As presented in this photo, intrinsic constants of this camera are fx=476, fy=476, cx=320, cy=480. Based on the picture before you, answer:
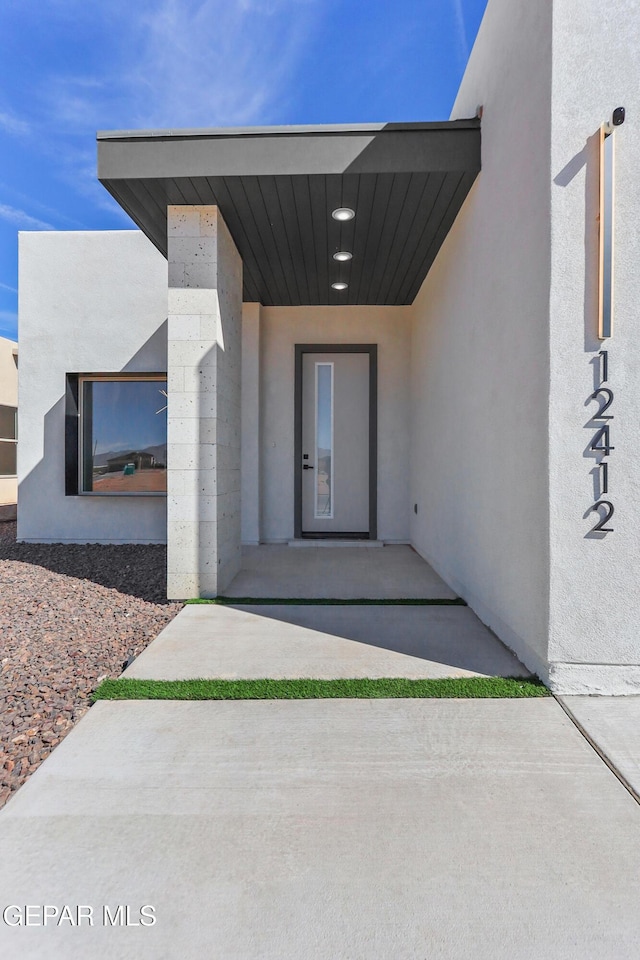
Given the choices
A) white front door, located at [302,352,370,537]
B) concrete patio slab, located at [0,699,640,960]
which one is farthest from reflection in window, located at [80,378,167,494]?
concrete patio slab, located at [0,699,640,960]

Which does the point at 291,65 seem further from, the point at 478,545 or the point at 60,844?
the point at 60,844

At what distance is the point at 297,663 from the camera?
2.69 meters

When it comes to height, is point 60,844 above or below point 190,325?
below

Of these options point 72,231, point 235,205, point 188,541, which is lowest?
point 188,541

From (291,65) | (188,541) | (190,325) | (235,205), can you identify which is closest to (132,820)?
(188,541)

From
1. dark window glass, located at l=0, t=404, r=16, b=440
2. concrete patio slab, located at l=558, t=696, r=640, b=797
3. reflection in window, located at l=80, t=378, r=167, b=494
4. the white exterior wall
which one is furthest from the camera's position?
dark window glass, located at l=0, t=404, r=16, b=440

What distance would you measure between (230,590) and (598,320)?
337 cm

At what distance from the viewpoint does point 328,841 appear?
4.75ft

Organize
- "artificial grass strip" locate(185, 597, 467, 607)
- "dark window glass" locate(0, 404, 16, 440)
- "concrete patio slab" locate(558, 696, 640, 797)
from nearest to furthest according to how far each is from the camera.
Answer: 1. "concrete patio slab" locate(558, 696, 640, 797)
2. "artificial grass strip" locate(185, 597, 467, 607)
3. "dark window glass" locate(0, 404, 16, 440)

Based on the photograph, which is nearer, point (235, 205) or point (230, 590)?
point (235, 205)

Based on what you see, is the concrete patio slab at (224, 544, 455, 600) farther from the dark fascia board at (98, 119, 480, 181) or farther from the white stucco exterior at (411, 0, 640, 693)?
the dark fascia board at (98, 119, 480, 181)

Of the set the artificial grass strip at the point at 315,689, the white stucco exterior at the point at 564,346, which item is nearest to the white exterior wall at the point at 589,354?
the white stucco exterior at the point at 564,346

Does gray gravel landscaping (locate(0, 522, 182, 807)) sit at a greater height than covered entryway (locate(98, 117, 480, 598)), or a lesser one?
lesser

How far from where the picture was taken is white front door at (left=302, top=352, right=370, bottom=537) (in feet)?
21.9
